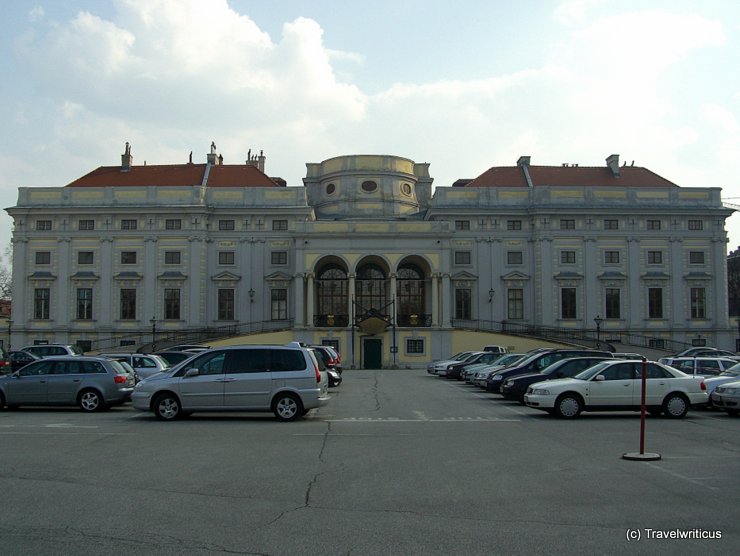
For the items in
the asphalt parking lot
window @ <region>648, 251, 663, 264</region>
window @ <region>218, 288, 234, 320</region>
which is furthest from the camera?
window @ <region>648, 251, 663, 264</region>

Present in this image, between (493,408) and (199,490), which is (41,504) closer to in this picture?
(199,490)

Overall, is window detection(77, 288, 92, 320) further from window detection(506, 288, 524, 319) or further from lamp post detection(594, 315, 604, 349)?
lamp post detection(594, 315, 604, 349)

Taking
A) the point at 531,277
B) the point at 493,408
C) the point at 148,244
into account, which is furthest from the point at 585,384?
the point at 148,244

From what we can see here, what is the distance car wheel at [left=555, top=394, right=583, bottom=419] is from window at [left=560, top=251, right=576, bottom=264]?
42.7 m

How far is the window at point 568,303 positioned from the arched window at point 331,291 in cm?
1613

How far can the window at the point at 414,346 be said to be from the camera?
55.5m

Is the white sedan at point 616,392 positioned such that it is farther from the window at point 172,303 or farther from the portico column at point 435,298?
the window at point 172,303

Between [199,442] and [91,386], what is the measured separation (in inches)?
301

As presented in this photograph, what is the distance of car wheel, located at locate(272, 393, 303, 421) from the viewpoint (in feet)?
60.8

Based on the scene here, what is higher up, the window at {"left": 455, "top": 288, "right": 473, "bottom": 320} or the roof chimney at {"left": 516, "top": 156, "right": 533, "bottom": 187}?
the roof chimney at {"left": 516, "top": 156, "right": 533, "bottom": 187}

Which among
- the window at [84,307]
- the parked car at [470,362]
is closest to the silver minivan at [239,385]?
the parked car at [470,362]

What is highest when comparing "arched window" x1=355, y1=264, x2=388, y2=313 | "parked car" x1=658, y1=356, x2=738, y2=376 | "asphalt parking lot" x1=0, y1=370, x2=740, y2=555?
"arched window" x1=355, y1=264, x2=388, y2=313

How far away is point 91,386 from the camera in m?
21.1

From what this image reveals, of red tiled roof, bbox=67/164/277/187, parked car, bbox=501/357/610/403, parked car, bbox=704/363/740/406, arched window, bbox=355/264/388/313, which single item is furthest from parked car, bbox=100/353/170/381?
red tiled roof, bbox=67/164/277/187
